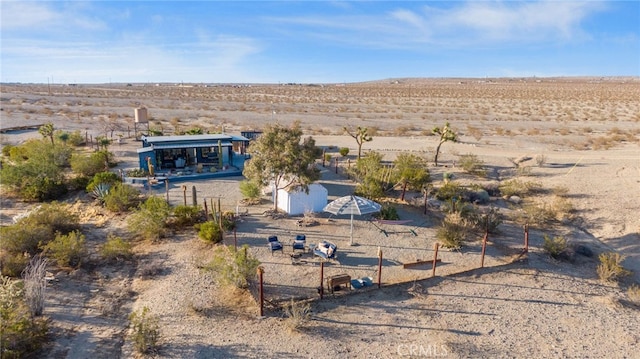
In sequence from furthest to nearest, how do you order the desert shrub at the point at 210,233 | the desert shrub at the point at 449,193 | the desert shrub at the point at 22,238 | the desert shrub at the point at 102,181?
the desert shrub at the point at 449,193
the desert shrub at the point at 102,181
the desert shrub at the point at 210,233
the desert shrub at the point at 22,238

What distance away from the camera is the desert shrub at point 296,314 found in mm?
10531

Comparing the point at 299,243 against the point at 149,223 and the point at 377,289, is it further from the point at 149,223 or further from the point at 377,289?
the point at 149,223

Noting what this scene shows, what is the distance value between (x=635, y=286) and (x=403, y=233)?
751cm

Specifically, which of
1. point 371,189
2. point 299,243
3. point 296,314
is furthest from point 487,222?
point 296,314

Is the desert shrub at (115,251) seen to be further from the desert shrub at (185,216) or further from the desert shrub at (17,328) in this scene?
the desert shrub at (17,328)

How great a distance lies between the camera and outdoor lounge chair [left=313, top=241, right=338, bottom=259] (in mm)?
14367

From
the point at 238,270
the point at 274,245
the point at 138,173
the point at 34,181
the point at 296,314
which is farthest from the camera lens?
the point at 138,173

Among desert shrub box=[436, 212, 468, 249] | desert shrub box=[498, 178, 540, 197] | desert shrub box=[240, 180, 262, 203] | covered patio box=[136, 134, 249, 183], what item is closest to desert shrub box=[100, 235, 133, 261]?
desert shrub box=[240, 180, 262, 203]

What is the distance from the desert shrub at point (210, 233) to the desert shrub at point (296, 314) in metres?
5.13

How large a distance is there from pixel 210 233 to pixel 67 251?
4.44 meters

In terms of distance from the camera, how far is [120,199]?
18859 millimetres

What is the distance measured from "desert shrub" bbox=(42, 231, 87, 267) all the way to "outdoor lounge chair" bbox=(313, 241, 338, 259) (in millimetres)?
7621

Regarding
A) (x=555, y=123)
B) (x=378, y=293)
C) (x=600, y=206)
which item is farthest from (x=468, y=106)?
(x=378, y=293)

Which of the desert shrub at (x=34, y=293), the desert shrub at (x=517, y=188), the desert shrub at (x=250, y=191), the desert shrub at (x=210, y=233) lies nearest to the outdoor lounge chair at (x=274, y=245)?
the desert shrub at (x=210, y=233)
